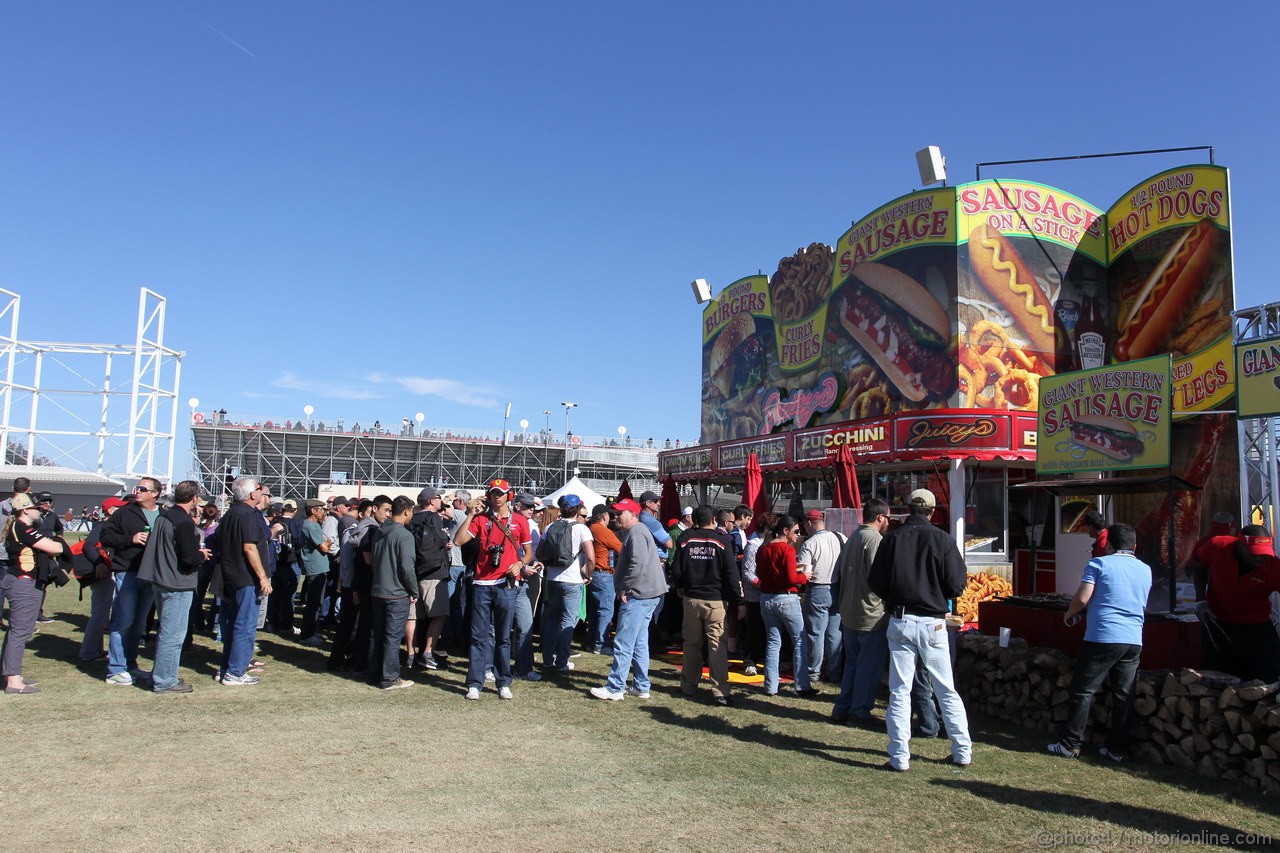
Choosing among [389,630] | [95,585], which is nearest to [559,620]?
[389,630]

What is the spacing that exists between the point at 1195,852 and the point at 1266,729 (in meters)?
1.57

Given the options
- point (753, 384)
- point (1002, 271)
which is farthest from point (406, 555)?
point (753, 384)

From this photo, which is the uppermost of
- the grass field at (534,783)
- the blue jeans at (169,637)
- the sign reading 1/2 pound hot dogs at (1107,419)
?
the sign reading 1/2 pound hot dogs at (1107,419)

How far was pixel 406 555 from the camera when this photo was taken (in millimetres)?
7969

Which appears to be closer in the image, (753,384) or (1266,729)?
(1266,729)

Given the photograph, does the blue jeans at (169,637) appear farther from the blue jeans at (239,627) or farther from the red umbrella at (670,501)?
the red umbrella at (670,501)

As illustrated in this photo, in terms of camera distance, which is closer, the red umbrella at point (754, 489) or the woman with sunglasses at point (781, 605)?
the woman with sunglasses at point (781, 605)

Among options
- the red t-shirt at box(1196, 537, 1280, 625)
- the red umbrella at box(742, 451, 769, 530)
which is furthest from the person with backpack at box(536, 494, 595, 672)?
the red t-shirt at box(1196, 537, 1280, 625)

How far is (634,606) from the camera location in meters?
7.78

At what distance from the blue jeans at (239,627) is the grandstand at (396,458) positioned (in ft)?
148

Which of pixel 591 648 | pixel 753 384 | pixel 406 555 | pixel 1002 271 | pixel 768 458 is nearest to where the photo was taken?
pixel 406 555

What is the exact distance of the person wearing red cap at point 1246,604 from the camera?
22.2 feet

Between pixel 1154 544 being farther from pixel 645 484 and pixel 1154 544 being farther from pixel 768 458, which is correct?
pixel 645 484

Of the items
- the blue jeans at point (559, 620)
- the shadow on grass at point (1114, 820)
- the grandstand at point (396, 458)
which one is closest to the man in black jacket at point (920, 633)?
the shadow on grass at point (1114, 820)
